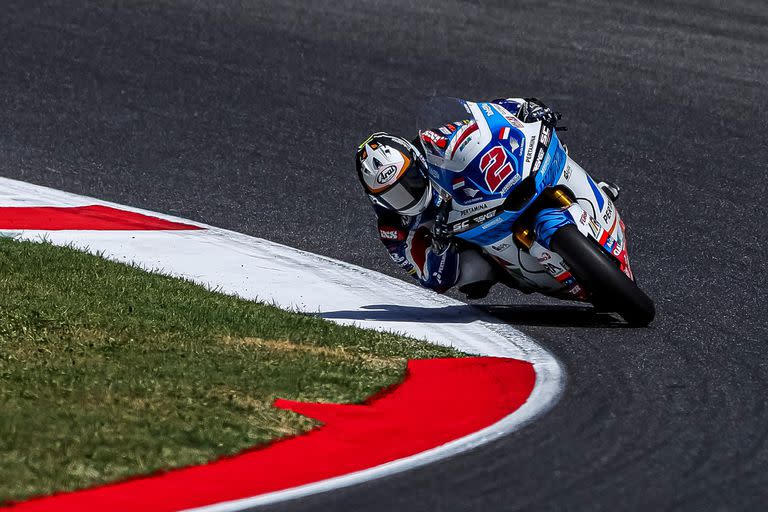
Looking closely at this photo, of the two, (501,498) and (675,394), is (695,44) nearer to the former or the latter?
(675,394)

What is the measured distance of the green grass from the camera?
16.7 feet

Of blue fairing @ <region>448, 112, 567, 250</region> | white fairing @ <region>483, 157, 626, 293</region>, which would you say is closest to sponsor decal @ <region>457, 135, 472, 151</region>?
blue fairing @ <region>448, 112, 567, 250</region>

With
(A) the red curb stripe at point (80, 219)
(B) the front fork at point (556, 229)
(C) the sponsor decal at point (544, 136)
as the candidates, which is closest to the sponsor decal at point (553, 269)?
(B) the front fork at point (556, 229)

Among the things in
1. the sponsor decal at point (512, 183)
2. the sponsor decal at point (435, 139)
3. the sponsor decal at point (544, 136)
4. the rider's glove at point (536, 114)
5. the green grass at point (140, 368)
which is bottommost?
the green grass at point (140, 368)

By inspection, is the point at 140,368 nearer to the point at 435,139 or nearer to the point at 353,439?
the point at 353,439

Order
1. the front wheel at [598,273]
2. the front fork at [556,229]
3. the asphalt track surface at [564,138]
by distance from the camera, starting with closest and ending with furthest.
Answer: the asphalt track surface at [564,138] → the front wheel at [598,273] → the front fork at [556,229]

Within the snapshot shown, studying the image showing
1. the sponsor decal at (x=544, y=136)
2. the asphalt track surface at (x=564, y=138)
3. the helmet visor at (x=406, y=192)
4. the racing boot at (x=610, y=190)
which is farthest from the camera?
the racing boot at (x=610, y=190)

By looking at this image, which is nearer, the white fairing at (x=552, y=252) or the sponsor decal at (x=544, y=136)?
the white fairing at (x=552, y=252)

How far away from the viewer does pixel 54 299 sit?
717 cm

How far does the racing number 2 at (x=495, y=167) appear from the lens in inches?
302

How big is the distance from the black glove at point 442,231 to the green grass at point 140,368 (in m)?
0.91

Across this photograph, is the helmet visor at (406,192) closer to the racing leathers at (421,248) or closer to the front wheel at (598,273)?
the racing leathers at (421,248)

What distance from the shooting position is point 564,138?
11.9 meters

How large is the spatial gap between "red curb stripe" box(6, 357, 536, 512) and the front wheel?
3.01 feet
